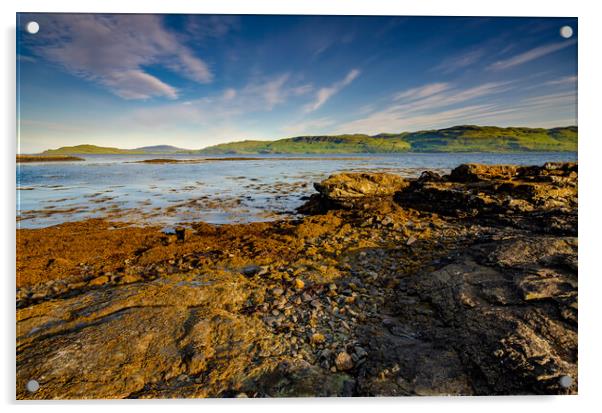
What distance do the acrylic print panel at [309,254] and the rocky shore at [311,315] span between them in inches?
0.7

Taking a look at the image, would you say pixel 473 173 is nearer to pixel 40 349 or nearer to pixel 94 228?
pixel 40 349

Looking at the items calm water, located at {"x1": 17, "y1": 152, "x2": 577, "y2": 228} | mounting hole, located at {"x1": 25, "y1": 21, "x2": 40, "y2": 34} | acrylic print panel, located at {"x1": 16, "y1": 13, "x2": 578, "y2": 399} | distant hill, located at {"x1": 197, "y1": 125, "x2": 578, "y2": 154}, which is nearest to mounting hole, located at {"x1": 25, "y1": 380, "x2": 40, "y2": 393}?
acrylic print panel, located at {"x1": 16, "y1": 13, "x2": 578, "y2": 399}

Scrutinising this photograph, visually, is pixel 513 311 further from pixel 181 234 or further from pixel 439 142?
pixel 439 142

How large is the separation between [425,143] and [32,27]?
1277 cm

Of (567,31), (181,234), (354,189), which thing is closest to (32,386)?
(181,234)

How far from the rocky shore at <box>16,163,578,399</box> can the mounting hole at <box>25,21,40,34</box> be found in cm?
267

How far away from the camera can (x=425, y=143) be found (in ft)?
42.3

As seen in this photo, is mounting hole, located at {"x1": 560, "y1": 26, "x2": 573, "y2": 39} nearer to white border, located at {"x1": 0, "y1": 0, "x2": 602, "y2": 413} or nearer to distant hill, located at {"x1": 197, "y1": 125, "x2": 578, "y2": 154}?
white border, located at {"x1": 0, "y1": 0, "x2": 602, "y2": 413}

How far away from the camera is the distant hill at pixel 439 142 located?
181 inches

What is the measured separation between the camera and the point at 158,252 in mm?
4973

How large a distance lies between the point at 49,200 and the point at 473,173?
Result: 11.4m
